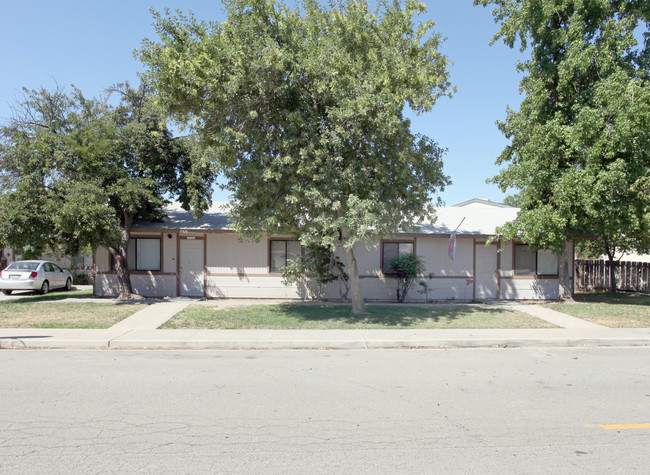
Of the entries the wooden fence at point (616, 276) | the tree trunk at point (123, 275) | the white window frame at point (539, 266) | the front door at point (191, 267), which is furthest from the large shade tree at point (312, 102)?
the wooden fence at point (616, 276)

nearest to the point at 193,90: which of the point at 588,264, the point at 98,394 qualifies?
the point at 98,394

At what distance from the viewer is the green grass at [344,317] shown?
11484 mm

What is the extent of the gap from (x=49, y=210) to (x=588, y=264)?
75.8 ft

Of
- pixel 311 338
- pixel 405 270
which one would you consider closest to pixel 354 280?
pixel 311 338

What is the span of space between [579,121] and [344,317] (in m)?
9.29

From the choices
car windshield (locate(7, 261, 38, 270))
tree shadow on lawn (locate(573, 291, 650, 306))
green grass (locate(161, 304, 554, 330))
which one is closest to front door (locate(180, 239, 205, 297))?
green grass (locate(161, 304, 554, 330))

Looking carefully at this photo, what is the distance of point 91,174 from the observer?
47.5 ft

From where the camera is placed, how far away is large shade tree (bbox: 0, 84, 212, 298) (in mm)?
13508

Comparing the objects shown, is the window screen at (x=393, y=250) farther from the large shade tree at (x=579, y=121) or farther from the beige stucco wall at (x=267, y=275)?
the large shade tree at (x=579, y=121)

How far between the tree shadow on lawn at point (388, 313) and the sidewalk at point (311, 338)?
132 centimetres

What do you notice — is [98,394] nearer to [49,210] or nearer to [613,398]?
[613,398]

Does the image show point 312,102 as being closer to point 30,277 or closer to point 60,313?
point 60,313

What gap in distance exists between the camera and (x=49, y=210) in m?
13.4

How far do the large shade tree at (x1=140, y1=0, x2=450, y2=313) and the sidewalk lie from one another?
7.41 feet
